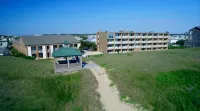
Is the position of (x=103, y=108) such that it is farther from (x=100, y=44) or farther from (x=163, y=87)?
(x=100, y=44)

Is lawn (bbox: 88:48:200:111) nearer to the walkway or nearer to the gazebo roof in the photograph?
the walkway

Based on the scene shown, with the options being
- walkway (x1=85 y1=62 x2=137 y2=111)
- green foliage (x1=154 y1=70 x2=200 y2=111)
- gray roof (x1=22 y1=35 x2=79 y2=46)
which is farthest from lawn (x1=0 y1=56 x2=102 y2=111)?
gray roof (x1=22 y1=35 x2=79 y2=46)

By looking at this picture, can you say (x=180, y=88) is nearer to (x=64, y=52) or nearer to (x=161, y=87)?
(x=161, y=87)

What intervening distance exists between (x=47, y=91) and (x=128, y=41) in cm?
4768

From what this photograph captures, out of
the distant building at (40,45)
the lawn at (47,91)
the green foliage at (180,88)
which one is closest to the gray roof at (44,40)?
the distant building at (40,45)

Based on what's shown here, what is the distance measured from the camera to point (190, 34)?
69.3 metres

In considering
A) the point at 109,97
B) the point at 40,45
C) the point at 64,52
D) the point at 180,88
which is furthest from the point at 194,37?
the point at 109,97

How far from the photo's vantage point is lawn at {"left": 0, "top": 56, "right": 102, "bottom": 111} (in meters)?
13.4

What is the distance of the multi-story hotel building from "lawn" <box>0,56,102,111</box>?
35544mm

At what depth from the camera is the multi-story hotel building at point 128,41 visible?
58250 mm

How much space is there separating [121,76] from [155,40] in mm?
49782

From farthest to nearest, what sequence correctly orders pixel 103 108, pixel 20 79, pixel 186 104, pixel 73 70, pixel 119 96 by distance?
pixel 73 70 → pixel 20 79 → pixel 119 96 → pixel 186 104 → pixel 103 108

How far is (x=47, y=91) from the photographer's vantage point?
17141 mm

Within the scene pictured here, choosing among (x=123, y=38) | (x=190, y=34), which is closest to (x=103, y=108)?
(x=123, y=38)
